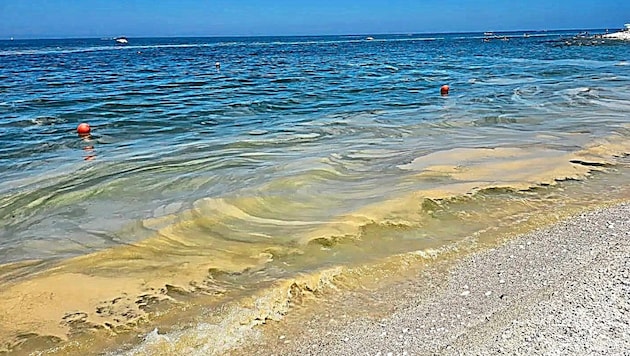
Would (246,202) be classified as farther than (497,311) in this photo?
Yes

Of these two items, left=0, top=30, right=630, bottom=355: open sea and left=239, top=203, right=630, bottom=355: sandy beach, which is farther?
left=0, top=30, right=630, bottom=355: open sea

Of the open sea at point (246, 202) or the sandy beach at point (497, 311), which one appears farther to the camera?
the open sea at point (246, 202)

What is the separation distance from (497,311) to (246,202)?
4.76m

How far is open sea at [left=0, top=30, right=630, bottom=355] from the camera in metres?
5.41

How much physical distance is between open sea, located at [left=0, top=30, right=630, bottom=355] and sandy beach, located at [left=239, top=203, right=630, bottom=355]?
0.45m

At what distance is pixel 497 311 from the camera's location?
4.79 meters

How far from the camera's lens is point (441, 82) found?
Answer: 2709 centimetres

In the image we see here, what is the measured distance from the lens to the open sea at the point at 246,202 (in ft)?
17.7

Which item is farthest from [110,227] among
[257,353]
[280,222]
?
[257,353]

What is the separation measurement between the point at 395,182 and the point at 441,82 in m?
19.0

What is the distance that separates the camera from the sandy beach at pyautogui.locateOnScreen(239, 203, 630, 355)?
4.23 meters

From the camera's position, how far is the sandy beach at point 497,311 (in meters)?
4.23

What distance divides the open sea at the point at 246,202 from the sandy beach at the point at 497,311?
445mm

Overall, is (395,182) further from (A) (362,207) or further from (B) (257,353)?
(B) (257,353)
